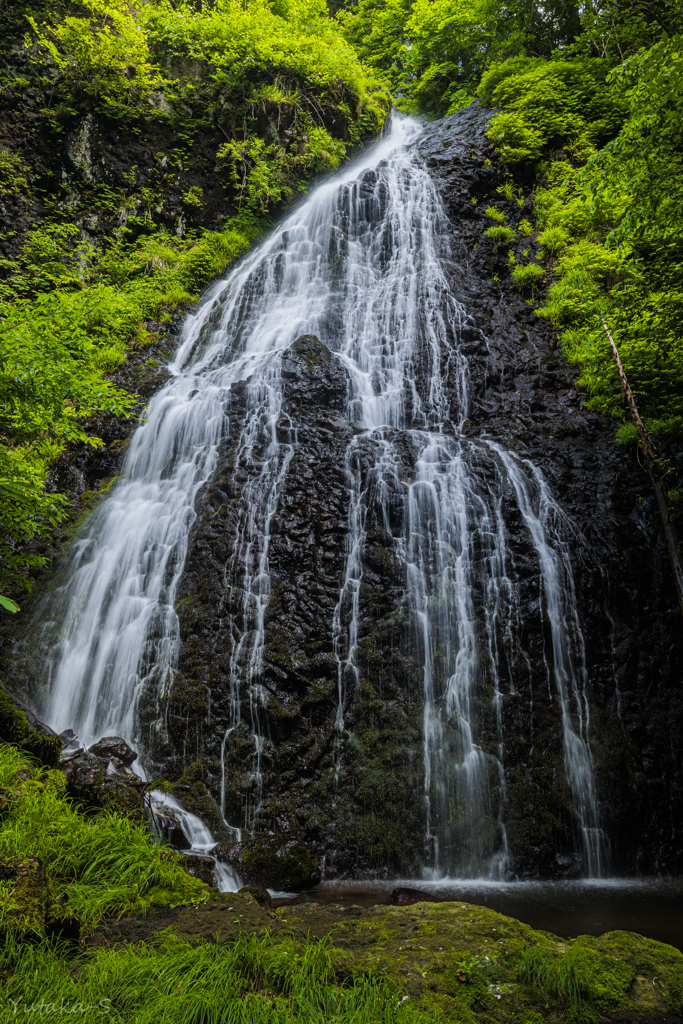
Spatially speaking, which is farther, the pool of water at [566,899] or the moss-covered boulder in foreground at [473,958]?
the pool of water at [566,899]

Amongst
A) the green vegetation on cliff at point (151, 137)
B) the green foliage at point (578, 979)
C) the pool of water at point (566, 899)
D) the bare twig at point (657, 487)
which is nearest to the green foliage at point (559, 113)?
the green vegetation on cliff at point (151, 137)

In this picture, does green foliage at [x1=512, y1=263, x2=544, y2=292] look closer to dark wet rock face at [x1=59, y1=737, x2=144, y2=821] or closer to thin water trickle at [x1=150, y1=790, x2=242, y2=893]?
thin water trickle at [x1=150, y1=790, x2=242, y2=893]

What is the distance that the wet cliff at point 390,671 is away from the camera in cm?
577

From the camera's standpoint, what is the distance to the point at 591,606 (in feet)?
22.9

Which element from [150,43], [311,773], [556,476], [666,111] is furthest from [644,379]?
[150,43]

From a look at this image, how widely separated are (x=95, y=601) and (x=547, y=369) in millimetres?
8919

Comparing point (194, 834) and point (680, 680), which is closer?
point (194, 834)

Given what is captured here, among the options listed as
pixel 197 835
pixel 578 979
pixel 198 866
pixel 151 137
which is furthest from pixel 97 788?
pixel 151 137

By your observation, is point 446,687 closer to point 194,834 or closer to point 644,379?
point 194,834

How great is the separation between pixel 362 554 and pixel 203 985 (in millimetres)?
5041

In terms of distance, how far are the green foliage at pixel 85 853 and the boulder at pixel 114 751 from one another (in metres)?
1.13

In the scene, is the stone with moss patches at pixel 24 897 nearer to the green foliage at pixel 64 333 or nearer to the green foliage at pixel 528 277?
the green foliage at pixel 64 333

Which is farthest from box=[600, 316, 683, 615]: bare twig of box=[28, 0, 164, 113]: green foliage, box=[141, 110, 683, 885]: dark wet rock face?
box=[28, 0, 164, 113]: green foliage

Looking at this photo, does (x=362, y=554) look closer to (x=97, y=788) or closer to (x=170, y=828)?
(x=170, y=828)
